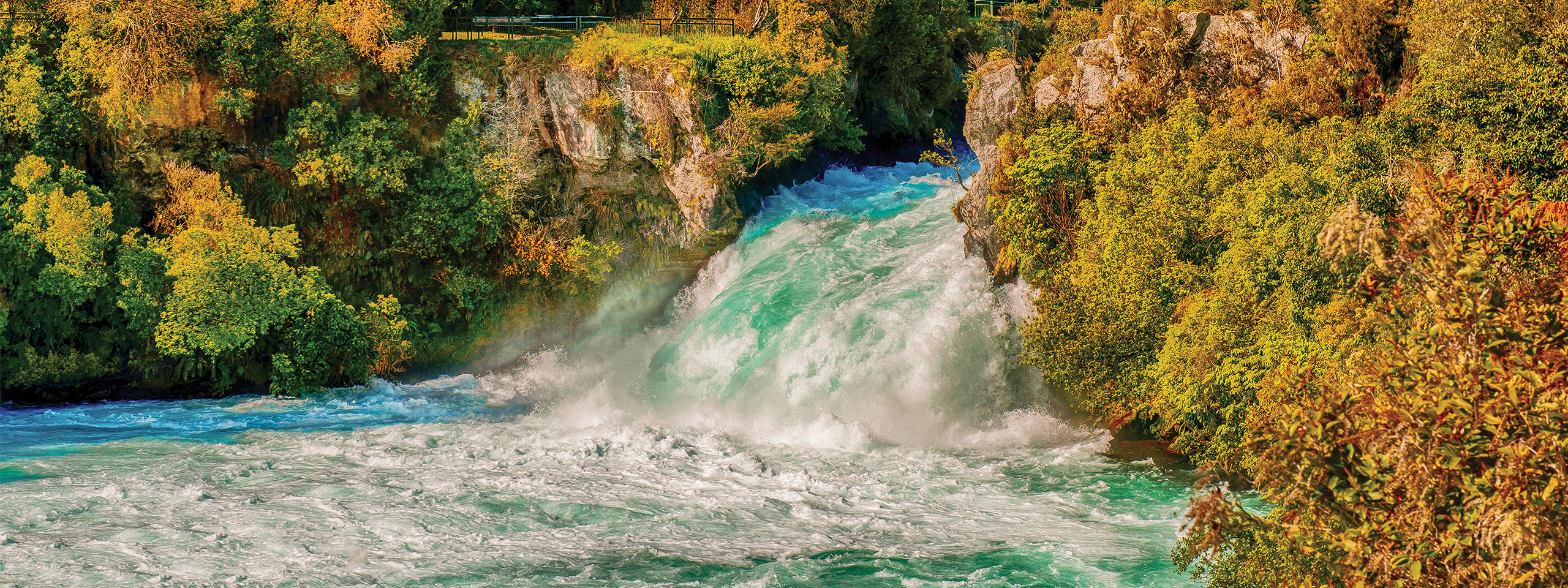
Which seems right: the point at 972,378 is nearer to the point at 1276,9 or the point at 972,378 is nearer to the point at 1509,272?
the point at 1276,9

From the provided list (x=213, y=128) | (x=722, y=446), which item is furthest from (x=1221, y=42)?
(x=213, y=128)

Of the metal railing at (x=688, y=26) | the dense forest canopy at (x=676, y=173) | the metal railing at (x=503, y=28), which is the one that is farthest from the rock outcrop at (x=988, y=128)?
the metal railing at (x=503, y=28)

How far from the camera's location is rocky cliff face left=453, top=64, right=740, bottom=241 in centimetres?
3869

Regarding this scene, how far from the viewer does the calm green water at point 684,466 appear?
22281 millimetres

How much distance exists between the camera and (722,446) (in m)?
30.1

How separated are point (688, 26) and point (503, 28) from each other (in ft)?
22.6

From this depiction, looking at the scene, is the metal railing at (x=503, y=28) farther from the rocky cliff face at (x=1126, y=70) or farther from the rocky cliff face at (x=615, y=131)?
the rocky cliff face at (x=1126, y=70)

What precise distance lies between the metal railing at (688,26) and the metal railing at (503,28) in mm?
1931

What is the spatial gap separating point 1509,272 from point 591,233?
31220mm

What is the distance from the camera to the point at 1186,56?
30.7m

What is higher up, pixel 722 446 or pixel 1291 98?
pixel 1291 98

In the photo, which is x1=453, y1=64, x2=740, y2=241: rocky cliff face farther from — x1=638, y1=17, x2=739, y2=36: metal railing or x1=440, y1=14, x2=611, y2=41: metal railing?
x1=638, y1=17, x2=739, y2=36: metal railing

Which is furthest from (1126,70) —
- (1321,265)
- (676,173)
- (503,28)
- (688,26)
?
(503,28)

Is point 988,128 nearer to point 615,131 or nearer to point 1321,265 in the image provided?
point 615,131
